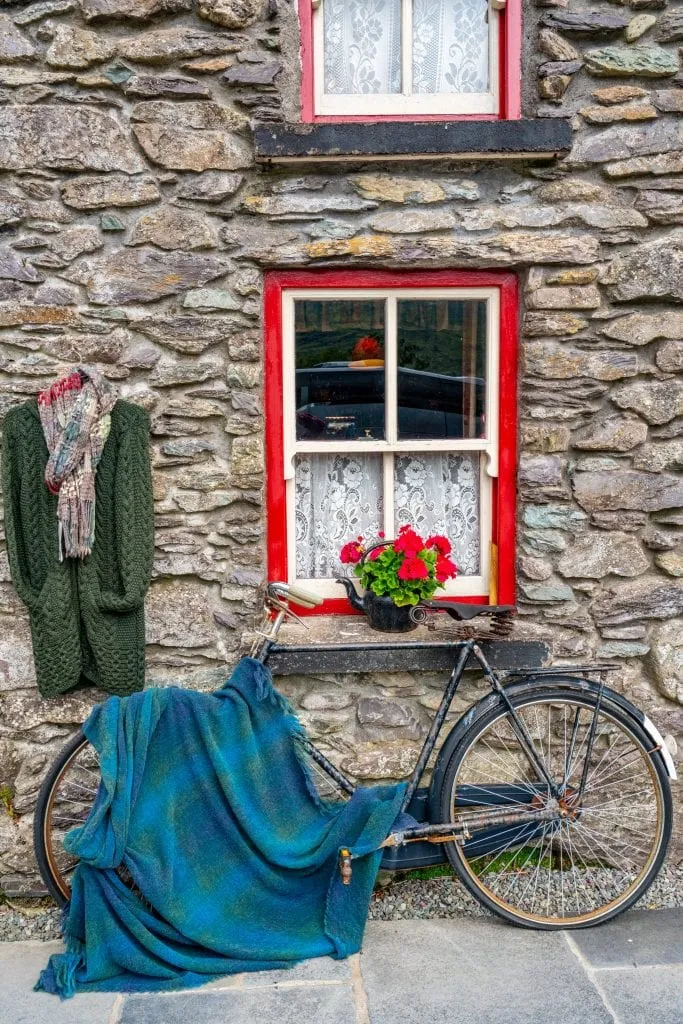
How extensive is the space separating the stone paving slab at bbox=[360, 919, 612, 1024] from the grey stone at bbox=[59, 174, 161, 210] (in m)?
2.85

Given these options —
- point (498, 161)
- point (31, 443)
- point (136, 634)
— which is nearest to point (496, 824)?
point (136, 634)

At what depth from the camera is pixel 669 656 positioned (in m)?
3.70

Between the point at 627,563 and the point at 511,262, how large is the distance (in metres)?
1.26

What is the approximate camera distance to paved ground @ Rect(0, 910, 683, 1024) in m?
2.88

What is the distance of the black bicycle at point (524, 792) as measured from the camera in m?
3.36

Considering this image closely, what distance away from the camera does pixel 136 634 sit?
3.55 meters

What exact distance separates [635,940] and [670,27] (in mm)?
3351

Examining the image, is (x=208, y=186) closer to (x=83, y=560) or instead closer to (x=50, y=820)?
(x=83, y=560)

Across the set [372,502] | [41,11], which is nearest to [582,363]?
[372,502]

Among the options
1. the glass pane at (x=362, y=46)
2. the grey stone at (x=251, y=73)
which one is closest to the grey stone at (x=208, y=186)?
the grey stone at (x=251, y=73)

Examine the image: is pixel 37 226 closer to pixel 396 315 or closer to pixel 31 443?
pixel 31 443

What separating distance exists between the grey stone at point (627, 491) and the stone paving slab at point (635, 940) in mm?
1536

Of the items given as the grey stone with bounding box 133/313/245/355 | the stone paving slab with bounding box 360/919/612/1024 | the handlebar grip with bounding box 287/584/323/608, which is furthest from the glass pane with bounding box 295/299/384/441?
the stone paving slab with bounding box 360/919/612/1024

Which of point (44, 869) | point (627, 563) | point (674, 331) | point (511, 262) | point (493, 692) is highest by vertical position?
point (511, 262)
